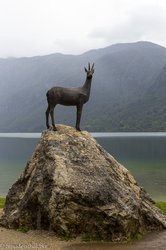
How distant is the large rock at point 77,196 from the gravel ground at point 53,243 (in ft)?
1.88

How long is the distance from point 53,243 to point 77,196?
2452 mm

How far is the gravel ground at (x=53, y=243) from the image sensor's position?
17578mm

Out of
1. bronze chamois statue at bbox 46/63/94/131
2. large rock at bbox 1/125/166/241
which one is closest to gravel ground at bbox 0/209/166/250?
large rock at bbox 1/125/166/241

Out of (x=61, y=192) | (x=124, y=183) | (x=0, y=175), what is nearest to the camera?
(x=61, y=192)

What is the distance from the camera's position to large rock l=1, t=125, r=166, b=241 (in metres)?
18.8

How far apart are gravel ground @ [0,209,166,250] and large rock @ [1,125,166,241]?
0.57 metres

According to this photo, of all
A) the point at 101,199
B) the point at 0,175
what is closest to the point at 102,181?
the point at 101,199

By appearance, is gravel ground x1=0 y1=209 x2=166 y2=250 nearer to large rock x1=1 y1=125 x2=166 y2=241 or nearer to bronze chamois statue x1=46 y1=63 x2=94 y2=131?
large rock x1=1 y1=125 x2=166 y2=241

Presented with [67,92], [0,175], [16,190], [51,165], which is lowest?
[0,175]

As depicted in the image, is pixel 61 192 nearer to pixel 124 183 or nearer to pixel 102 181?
pixel 102 181

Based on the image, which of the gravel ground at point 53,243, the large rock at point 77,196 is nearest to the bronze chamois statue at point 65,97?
the large rock at point 77,196

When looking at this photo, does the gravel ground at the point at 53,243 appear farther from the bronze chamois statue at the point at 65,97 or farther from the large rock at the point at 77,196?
the bronze chamois statue at the point at 65,97

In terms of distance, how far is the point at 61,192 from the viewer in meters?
18.9

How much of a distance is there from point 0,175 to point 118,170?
51854 mm
